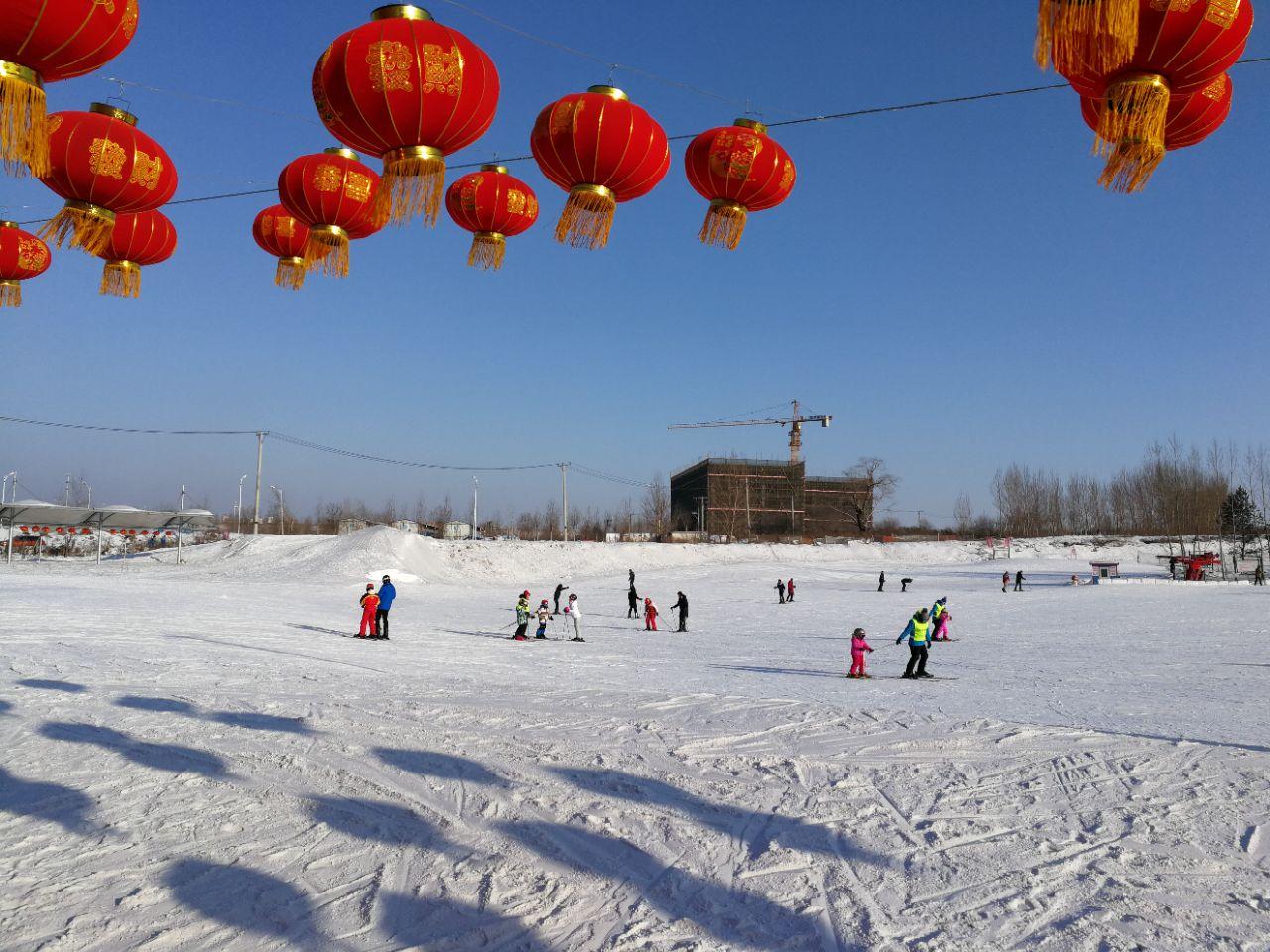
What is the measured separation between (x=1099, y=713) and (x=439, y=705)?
24.3ft

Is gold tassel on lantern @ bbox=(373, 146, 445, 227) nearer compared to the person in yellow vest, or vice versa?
gold tassel on lantern @ bbox=(373, 146, 445, 227)

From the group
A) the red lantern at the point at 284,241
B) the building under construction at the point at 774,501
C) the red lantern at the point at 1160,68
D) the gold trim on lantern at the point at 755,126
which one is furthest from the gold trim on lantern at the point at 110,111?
the building under construction at the point at 774,501

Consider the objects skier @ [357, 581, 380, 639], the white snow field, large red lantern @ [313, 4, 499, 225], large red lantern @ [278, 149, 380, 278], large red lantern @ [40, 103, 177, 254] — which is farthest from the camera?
skier @ [357, 581, 380, 639]

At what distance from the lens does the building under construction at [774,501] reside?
91.2 metres

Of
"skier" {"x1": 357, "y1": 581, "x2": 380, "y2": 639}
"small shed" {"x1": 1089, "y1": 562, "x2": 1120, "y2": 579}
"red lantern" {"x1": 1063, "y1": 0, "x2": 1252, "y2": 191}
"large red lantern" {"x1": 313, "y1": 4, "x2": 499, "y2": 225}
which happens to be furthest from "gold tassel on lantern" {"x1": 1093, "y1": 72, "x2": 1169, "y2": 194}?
"small shed" {"x1": 1089, "y1": 562, "x2": 1120, "y2": 579}

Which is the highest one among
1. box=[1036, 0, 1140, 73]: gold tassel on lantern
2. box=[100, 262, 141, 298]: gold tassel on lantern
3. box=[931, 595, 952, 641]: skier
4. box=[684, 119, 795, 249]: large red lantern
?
box=[684, 119, 795, 249]: large red lantern

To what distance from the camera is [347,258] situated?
572 cm

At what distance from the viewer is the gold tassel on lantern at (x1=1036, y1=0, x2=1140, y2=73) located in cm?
339

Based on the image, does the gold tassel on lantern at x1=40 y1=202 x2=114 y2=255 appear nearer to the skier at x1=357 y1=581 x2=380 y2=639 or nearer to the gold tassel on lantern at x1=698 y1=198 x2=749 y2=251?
the gold tassel on lantern at x1=698 y1=198 x2=749 y2=251

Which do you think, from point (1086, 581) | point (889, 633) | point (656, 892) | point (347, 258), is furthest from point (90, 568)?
point (1086, 581)

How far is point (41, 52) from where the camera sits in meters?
3.57

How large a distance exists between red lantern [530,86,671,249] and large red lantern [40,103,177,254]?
2.51 metres

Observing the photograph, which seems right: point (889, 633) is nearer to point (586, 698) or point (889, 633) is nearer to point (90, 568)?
point (586, 698)

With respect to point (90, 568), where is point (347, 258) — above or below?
above
